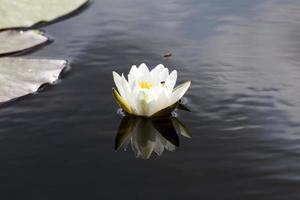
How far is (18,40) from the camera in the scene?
5.99 feet

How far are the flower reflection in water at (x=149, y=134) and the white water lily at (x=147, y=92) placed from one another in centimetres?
2

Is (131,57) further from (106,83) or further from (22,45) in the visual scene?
(22,45)

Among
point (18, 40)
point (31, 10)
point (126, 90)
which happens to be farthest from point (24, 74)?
point (31, 10)

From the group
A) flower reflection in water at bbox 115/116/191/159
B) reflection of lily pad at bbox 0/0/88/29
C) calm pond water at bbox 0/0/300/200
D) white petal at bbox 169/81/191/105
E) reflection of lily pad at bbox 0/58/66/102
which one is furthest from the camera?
reflection of lily pad at bbox 0/0/88/29

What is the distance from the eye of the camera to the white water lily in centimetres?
123

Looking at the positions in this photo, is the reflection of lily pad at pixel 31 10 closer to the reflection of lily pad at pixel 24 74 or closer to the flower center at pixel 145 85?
the reflection of lily pad at pixel 24 74

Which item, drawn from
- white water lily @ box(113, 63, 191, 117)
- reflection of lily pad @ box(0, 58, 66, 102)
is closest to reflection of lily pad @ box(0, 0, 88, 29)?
reflection of lily pad @ box(0, 58, 66, 102)

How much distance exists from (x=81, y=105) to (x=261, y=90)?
442 millimetres

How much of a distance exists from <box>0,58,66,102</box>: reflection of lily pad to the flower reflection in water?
321 millimetres

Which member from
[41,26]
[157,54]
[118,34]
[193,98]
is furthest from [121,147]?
[41,26]

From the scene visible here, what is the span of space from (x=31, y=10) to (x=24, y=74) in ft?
2.00

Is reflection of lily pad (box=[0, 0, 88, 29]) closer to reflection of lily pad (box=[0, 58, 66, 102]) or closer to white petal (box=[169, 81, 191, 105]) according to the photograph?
reflection of lily pad (box=[0, 58, 66, 102])

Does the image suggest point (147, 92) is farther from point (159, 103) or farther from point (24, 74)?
point (24, 74)

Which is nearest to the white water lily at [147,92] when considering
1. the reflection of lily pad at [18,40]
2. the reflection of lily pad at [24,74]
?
the reflection of lily pad at [24,74]
